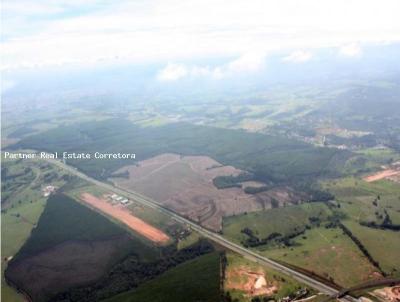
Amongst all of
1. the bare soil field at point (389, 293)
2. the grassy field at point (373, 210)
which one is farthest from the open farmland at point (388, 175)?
the bare soil field at point (389, 293)

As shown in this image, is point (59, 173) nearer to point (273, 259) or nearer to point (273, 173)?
point (273, 173)

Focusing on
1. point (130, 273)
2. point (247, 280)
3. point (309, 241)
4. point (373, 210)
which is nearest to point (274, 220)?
point (309, 241)

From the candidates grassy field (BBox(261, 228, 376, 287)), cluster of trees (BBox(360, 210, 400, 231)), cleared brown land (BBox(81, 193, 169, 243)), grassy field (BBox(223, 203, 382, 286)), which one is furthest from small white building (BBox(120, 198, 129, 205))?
cluster of trees (BBox(360, 210, 400, 231))

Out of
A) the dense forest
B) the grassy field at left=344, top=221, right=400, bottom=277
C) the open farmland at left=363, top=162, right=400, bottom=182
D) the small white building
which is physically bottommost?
the small white building

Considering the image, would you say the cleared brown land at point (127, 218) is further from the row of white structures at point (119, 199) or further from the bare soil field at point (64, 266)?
the bare soil field at point (64, 266)

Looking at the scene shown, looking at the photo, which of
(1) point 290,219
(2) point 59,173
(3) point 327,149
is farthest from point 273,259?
(2) point 59,173

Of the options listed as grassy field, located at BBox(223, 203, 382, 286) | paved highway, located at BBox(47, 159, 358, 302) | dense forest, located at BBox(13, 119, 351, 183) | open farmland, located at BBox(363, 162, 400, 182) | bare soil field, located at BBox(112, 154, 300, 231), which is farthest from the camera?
dense forest, located at BBox(13, 119, 351, 183)

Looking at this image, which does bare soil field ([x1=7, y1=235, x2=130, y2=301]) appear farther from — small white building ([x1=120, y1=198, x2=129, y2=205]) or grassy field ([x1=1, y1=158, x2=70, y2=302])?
small white building ([x1=120, y1=198, x2=129, y2=205])
